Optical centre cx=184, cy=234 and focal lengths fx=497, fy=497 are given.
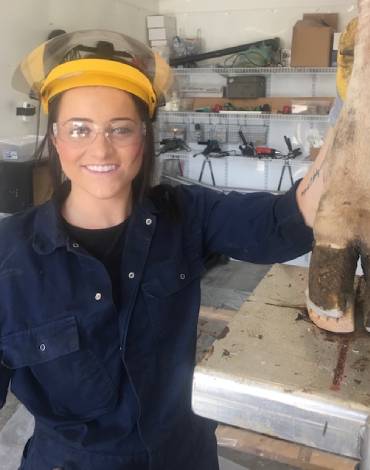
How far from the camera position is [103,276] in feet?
3.54

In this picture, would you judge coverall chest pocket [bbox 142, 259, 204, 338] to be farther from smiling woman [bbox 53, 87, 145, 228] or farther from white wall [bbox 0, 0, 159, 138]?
white wall [bbox 0, 0, 159, 138]

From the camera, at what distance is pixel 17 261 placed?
1.07m

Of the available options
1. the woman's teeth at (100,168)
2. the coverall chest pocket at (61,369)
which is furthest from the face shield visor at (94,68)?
the coverall chest pocket at (61,369)

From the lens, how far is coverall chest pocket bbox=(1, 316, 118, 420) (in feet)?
3.49

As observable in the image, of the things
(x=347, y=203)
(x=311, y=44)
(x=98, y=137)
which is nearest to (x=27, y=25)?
(x=311, y=44)

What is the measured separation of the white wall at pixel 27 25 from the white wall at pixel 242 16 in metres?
0.81

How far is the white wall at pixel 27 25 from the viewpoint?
132 inches

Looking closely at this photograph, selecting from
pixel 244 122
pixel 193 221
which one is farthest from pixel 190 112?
pixel 193 221

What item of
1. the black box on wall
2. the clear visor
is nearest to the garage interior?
the black box on wall

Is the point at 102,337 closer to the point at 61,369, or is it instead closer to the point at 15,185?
the point at 61,369

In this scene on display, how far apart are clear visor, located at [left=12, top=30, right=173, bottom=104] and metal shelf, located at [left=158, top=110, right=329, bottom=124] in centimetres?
315

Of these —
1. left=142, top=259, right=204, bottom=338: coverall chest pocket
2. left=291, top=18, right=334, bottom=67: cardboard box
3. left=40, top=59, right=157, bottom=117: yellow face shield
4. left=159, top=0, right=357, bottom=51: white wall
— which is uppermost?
left=159, top=0, right=357, bottom=51: white wall

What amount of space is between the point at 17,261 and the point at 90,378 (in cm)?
30

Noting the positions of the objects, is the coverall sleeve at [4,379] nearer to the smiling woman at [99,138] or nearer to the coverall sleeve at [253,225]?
the smiling woman at [99,138]
